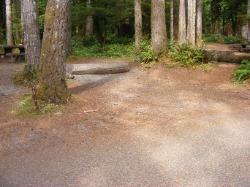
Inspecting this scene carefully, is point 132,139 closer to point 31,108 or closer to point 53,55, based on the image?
point 31,108

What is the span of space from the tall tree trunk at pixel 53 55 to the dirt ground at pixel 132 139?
1.69ft

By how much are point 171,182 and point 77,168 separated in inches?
59.7

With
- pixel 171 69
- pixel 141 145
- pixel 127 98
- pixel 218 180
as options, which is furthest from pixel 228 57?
pixel 218 180

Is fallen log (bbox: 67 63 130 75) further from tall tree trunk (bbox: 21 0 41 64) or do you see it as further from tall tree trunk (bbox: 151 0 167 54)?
Answer: tall tree trunk (bbox: 151 0 167 54)

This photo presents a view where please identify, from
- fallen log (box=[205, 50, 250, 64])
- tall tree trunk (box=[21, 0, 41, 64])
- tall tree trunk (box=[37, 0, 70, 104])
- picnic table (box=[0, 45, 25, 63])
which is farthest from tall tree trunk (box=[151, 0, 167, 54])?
tall tree trunk (box=[37, 0, 70, 104])

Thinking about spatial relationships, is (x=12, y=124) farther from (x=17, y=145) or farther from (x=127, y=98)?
(x=127, y=98)

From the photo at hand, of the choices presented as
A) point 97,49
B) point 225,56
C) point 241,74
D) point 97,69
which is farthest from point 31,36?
point 97,49

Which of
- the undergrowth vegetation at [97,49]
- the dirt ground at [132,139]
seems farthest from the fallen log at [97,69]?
the undergrowth vegetation at [97,49]

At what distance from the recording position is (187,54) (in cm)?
1535

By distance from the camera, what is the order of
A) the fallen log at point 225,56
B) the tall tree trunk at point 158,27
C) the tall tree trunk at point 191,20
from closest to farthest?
1. the fallen log at point 225,56
2. the tall tree trunk at point 158,27
3. the tall tree trunk at point 191,20

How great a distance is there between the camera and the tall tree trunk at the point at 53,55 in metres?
9.69

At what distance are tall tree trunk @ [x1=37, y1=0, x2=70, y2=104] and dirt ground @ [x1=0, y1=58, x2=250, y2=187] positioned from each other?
514 mm

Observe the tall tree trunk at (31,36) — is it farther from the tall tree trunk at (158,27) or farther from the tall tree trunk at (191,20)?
the tall tree trunk at (191,20)

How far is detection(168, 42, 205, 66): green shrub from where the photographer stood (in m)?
15.2
